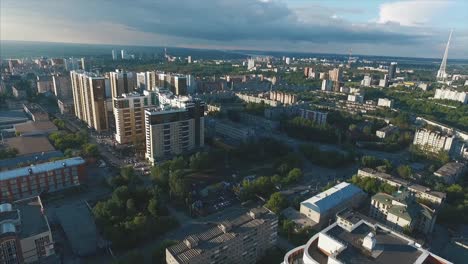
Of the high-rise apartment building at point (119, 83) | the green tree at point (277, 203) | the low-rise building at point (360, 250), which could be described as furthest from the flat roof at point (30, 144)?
the low-rise building at point (360, 250)

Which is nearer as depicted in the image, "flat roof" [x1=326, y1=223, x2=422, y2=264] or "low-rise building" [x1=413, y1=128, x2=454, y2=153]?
"flat roof" [x1=326, y1=223, x2=422, y2=264]

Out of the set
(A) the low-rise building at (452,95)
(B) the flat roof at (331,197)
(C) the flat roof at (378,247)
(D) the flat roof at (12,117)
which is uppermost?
(C) the flat roof at (378,247)

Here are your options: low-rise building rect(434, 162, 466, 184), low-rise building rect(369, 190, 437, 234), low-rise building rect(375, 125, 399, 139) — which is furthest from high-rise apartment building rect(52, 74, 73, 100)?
low-rise building rect(434, 162, 466, 184)

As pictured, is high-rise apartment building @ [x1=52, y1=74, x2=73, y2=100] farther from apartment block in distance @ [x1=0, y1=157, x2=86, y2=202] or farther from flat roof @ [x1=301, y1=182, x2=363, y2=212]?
flat roof @ [x1=301, y1=182, x2=363, y2=212]

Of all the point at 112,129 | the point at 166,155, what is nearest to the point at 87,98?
the point at 112,129

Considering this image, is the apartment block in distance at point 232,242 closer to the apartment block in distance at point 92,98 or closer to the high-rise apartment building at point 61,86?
the apartment block in distance at point 92,98

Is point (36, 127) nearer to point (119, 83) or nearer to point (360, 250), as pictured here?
point (119, 83)
